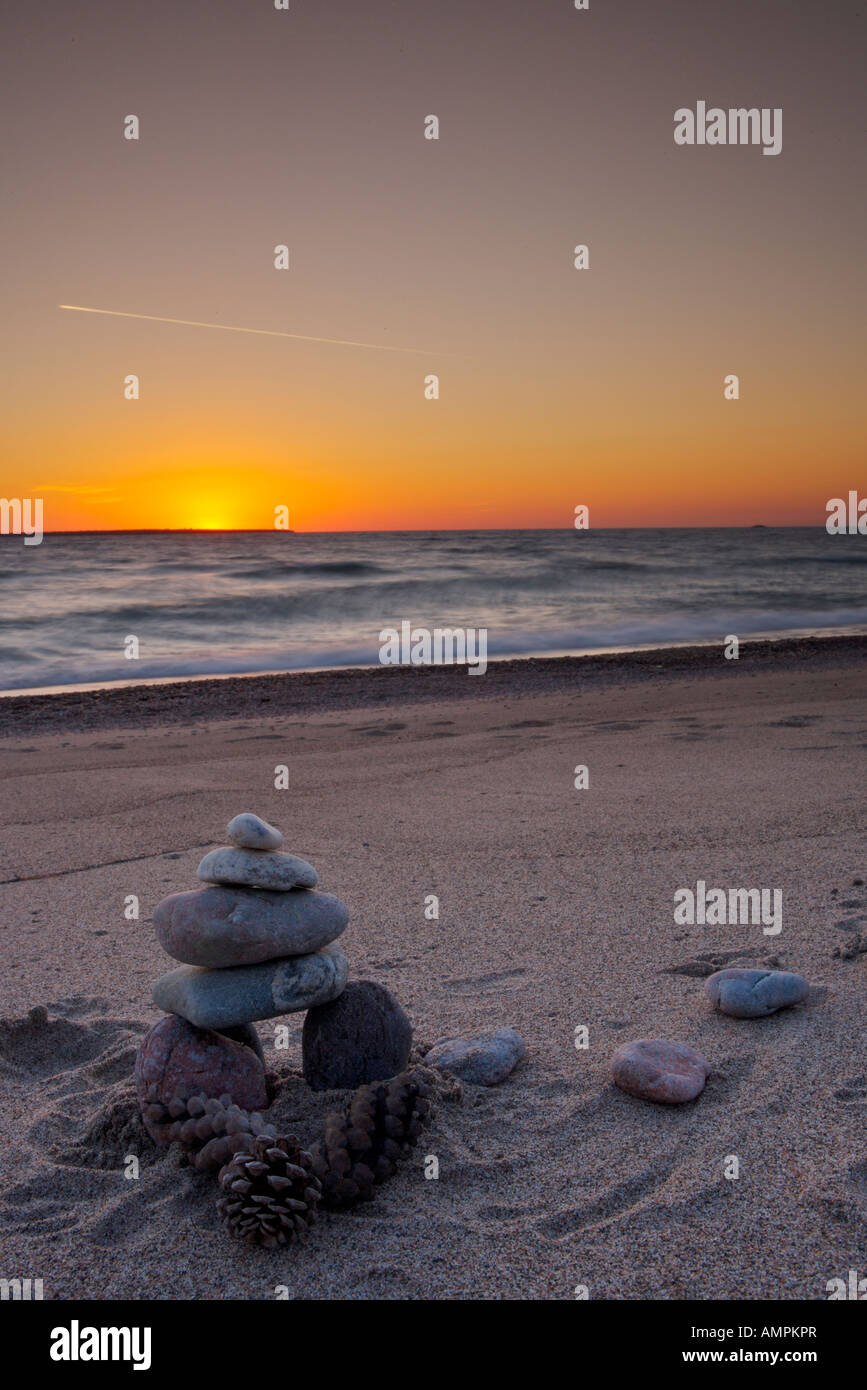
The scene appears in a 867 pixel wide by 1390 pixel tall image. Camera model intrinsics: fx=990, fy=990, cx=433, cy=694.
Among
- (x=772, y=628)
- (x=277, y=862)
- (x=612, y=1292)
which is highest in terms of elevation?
(x=772, y=628)

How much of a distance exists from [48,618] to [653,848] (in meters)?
20.9

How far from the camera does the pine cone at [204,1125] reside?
260cm

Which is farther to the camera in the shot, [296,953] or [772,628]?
[772,628]

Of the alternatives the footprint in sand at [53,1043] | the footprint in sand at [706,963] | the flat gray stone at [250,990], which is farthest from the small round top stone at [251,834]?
the footprint in sand at [706,963]

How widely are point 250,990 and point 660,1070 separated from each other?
1.27m

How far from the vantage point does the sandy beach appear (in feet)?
7.79

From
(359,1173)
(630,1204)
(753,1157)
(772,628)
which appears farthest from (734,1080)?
(772,628)

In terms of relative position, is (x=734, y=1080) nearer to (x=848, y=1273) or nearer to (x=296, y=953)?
(x=848, y=1273)

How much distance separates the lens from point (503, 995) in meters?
3.82

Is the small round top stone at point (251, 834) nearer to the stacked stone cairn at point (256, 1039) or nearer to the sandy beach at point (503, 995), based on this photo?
the stacked stone cairn at point (256, 1039)

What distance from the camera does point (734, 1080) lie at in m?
3.08

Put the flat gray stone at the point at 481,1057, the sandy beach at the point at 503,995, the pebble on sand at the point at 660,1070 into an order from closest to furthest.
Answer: the sandy beach at the point at 503,995 < the pebble on sand at the point at 660,1070 < the flat gray stone at the point at 481,1057

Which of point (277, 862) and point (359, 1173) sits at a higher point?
point (277, 862)

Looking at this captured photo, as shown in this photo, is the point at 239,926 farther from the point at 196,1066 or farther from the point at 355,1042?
the point at 355,1042
